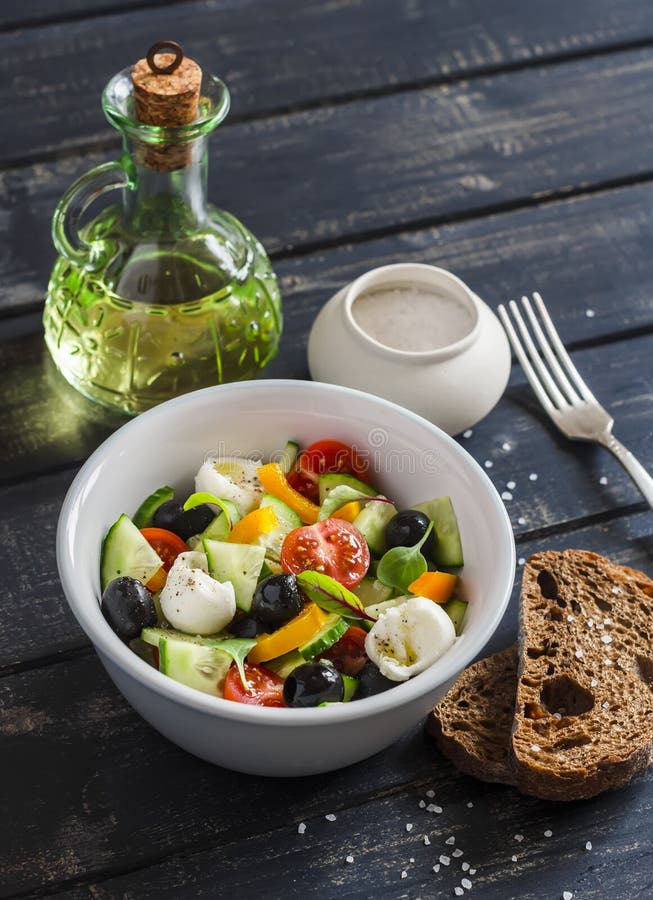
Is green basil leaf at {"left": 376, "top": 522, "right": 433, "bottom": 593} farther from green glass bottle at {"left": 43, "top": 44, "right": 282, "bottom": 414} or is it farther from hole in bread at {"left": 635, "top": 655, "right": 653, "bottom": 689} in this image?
green glass bottle at {"left": 43, "top": 44, "right": 282, "bottom": 414}

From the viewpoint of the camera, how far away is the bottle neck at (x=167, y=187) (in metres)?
1.45

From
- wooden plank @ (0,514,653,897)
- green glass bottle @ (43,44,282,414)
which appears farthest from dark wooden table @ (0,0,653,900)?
green glass bottle @ (43,44,282,414)

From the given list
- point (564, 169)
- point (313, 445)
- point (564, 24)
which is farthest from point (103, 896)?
point (564, 24)

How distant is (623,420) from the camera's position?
174 cm

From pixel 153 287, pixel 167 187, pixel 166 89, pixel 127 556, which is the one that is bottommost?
pixel 127 556

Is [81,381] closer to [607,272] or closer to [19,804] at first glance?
[19,804]

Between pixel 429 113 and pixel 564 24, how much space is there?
41 cm

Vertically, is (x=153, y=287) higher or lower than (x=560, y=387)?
higher

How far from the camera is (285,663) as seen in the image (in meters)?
1.25

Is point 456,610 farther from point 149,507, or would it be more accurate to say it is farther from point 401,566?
point 149,507

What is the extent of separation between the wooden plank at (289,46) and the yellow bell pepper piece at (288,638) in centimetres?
114

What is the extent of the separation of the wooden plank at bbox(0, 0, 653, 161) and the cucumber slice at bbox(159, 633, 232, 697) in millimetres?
1148

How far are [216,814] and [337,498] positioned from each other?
38 cm

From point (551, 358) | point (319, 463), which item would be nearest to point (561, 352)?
point (551, 358)
